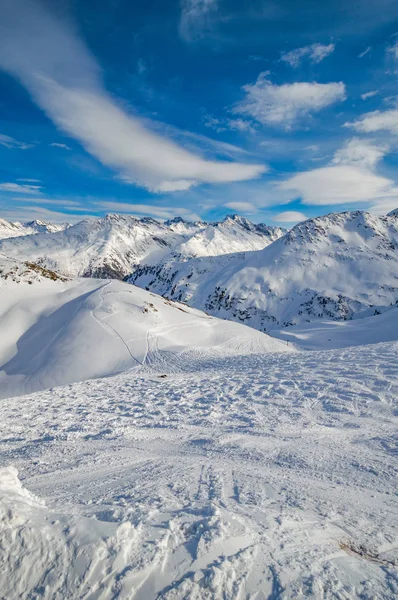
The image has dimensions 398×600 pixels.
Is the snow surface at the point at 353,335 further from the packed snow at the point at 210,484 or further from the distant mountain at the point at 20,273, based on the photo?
the distant mountain at the point at 20,273

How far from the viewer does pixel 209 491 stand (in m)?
5.32

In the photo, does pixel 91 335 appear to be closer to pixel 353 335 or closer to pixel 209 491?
pixel 209 491

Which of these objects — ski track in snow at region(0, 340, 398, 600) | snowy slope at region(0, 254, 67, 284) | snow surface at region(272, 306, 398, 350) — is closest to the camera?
ski track in snow at region(0, 340, 398, 600)

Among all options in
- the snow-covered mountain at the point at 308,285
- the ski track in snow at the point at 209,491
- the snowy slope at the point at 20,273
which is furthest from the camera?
the snow-covered mountain at the point at 308,285

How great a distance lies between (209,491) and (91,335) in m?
23.8

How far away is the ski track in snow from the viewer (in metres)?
3.09

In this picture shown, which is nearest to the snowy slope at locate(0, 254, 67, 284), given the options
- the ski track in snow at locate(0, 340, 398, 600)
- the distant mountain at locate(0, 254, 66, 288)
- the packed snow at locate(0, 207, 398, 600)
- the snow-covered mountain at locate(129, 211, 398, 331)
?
the distant mountain at locate(0, 254, 66, 288)

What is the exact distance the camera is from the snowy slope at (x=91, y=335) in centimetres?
2289

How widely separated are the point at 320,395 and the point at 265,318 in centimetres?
14819

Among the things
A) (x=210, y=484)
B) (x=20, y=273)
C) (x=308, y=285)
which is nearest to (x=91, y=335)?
(x=20, y=273)

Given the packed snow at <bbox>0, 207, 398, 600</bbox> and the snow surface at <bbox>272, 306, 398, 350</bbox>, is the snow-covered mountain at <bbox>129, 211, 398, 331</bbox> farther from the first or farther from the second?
the packed snow at <bbox>0, 207, 398, 600</bbox>

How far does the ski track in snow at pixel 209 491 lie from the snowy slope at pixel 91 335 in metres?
11.0

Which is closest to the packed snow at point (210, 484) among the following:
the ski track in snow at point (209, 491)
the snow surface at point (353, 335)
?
the ski track in snow at point (209, 491)

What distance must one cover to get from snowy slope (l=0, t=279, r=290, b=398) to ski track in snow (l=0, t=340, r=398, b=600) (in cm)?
1096
